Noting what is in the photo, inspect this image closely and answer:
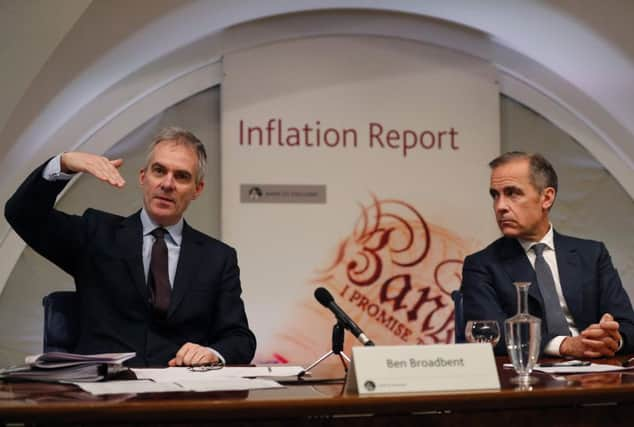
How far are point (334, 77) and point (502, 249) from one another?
9.09 feet

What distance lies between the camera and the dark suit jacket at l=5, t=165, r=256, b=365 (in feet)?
9.85

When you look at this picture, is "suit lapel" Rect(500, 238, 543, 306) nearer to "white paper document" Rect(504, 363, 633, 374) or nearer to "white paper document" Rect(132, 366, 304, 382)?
"white paper document" Rect(504, 363, 633, 374)

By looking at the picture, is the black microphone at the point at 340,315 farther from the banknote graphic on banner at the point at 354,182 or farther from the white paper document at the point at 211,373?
the banknote graphic on banner at the point at 354,182

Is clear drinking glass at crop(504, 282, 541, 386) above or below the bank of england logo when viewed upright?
below

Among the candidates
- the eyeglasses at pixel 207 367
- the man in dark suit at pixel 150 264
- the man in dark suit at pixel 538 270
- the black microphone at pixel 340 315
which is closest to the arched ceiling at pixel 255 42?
the man in dark suit at pixel 150 264

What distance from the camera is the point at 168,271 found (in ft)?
10.4

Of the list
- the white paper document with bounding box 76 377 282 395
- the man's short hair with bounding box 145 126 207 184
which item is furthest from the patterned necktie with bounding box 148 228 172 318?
the white paper document with bounding box 76 377 282 395

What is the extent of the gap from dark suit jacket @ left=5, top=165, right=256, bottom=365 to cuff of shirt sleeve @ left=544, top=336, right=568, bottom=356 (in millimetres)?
1006

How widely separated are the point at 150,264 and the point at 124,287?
5.1 inches

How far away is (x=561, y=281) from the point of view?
11.3 feet

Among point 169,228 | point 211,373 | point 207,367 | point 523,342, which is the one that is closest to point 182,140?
point 169,228

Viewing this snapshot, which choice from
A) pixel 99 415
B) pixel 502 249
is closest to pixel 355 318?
pixel 502 249

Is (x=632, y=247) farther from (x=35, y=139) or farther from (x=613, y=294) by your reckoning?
(x=35, y=139)

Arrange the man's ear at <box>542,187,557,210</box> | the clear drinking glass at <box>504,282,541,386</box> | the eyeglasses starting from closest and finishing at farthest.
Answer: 1. the clear drinking glass at <box>504,282,541,386</box>
2. the eyeglasses
3. the man's ear at <box>542,187,557,210</box>
